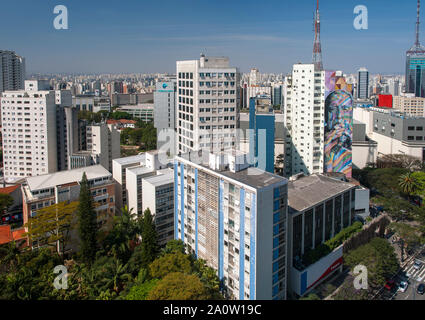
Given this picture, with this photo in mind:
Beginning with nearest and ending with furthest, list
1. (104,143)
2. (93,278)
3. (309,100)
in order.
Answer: (93,278) → (309,100) → (104,143)

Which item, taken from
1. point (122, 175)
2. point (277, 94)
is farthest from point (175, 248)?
point (277, 94)

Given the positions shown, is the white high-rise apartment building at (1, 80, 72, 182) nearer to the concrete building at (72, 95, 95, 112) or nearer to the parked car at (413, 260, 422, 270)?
the parked car at (413, 260, 422, 270)

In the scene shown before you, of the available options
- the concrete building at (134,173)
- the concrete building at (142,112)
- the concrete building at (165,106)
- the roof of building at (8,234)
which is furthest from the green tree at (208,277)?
the concrete building at (142,112)

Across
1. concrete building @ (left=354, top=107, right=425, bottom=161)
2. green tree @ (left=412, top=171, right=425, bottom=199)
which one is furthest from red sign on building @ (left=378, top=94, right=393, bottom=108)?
green tree @ (left=412, top=171, right=425, bottom=199)

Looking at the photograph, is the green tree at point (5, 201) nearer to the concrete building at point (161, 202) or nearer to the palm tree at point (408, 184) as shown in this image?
the concrete building at point (161, 202)

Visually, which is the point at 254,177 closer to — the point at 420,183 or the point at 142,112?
the point at 420,183

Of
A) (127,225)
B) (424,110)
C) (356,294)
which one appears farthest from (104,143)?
(424,110)
